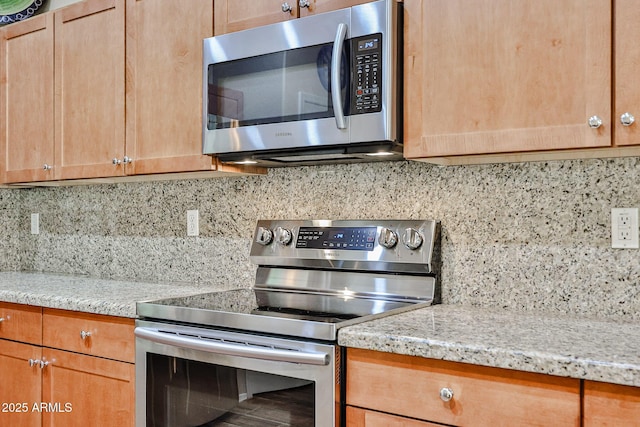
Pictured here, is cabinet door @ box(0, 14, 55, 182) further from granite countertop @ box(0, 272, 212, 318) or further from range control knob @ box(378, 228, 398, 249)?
range control knob @ box(378, 228, 398, 249)

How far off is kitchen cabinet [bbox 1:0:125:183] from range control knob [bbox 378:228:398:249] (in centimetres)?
111

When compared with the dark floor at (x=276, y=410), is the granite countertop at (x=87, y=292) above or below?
above

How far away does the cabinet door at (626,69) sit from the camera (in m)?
1.34

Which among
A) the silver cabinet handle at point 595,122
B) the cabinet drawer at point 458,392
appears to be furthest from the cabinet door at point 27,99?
the silver cabinet handle at point 595,122

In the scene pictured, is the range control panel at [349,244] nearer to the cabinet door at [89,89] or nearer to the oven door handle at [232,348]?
the oven door handle at [232,348]

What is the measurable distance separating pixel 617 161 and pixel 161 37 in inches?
63.6

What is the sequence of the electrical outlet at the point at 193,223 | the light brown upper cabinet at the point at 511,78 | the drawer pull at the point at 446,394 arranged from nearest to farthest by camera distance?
the drawer pull at the point at 446,394, the light brown upper cabinet at the point at 511,78, the electrical outlet at the point at 193,223

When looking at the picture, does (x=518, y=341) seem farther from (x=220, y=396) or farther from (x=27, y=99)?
(x=27, y=99)

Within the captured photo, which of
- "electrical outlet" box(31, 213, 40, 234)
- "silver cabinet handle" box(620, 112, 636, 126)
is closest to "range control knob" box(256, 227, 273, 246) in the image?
"silver cabinet handle" box(620, 112, 636, 126)

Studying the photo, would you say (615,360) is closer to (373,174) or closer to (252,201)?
(373,174)

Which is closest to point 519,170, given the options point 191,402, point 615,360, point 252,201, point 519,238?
point 519,238

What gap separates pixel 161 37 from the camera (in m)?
2.19

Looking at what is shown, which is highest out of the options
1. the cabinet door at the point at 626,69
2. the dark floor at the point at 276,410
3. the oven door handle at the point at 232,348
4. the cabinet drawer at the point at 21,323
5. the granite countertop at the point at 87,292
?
the cabinet door at the point at 626,69

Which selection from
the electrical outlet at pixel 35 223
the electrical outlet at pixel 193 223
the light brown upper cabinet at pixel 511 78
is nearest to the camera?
the light brown upper cabinet at pixel 511 78
